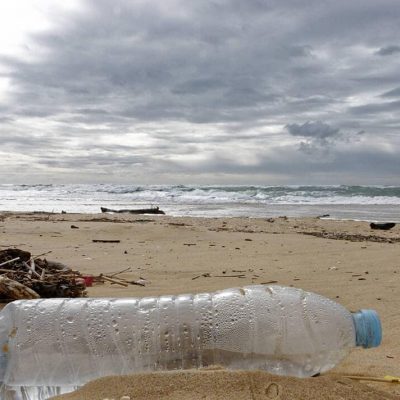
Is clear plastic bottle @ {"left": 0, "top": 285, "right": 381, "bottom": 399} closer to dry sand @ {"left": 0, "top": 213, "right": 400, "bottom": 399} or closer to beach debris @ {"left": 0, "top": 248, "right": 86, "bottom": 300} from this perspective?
dry sand @ {"left": 0, "top": 213, "right": 400, "bottom": 399}

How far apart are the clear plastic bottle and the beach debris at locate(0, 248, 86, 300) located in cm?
71

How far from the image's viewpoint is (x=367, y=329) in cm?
188

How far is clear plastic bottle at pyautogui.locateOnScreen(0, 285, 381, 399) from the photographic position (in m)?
1.92

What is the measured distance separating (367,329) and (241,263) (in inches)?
138

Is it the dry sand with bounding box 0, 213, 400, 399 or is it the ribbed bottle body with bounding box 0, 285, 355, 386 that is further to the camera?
the dry sand with bounding box 0, 213, 400, 399

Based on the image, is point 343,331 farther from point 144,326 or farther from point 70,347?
point 70,347

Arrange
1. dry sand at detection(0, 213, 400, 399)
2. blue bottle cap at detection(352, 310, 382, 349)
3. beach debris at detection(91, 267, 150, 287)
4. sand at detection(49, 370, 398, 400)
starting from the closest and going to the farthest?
sand at detection(49, 370, 398, 400)
blue bottle cap at detection(352, 310, 382, 349)
dry sand at detection(0, 213, 400, 399)
beach debris at detection(91, 267, 150, 287)

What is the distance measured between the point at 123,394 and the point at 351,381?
870 millimetres

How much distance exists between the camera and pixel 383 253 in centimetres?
588

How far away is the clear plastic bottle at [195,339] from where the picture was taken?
1915 millimetres

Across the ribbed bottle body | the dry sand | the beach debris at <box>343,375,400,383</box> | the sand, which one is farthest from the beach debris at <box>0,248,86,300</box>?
the beach debris at <box>343,375,400,383</box>

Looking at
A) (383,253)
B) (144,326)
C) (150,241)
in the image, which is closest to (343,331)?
(144,326)

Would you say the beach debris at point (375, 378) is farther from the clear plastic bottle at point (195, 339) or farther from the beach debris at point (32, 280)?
the beach debris at point (32, 280)

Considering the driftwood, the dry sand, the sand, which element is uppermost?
the driftwood
